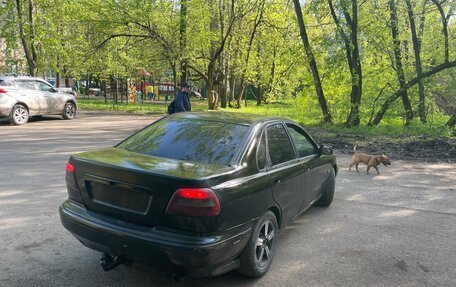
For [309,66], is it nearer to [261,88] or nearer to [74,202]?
[74,202]

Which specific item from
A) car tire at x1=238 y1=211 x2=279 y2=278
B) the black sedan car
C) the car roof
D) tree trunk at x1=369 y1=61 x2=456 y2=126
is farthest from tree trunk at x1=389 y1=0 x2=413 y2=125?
car tire at x1=238 y1=211 x2=279 y2=278

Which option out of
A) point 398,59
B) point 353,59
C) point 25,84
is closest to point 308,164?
point 353,59

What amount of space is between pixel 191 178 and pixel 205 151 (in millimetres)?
710

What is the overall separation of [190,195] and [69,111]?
1523 cm

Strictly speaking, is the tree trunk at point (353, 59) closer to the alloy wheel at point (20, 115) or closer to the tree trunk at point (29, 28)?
the alloy wheel at point (20, 115)

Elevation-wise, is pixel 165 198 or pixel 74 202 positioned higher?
pixel 165 198

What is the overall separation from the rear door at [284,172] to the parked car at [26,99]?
12173mm

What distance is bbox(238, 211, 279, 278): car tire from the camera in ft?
11.4

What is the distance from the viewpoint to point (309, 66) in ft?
53.9

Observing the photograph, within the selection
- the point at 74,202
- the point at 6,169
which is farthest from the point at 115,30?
the point at 74,202

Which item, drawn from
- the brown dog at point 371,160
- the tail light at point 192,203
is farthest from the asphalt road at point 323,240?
the tail light at point 192,203

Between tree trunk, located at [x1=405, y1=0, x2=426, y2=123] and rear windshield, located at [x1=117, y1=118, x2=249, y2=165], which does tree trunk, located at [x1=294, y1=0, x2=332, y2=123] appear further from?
rear windshield, located at [x1=117, y1=118, x2=249, y2=165]

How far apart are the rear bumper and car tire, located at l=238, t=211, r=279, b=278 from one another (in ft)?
0.36

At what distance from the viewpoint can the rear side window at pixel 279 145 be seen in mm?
4141
